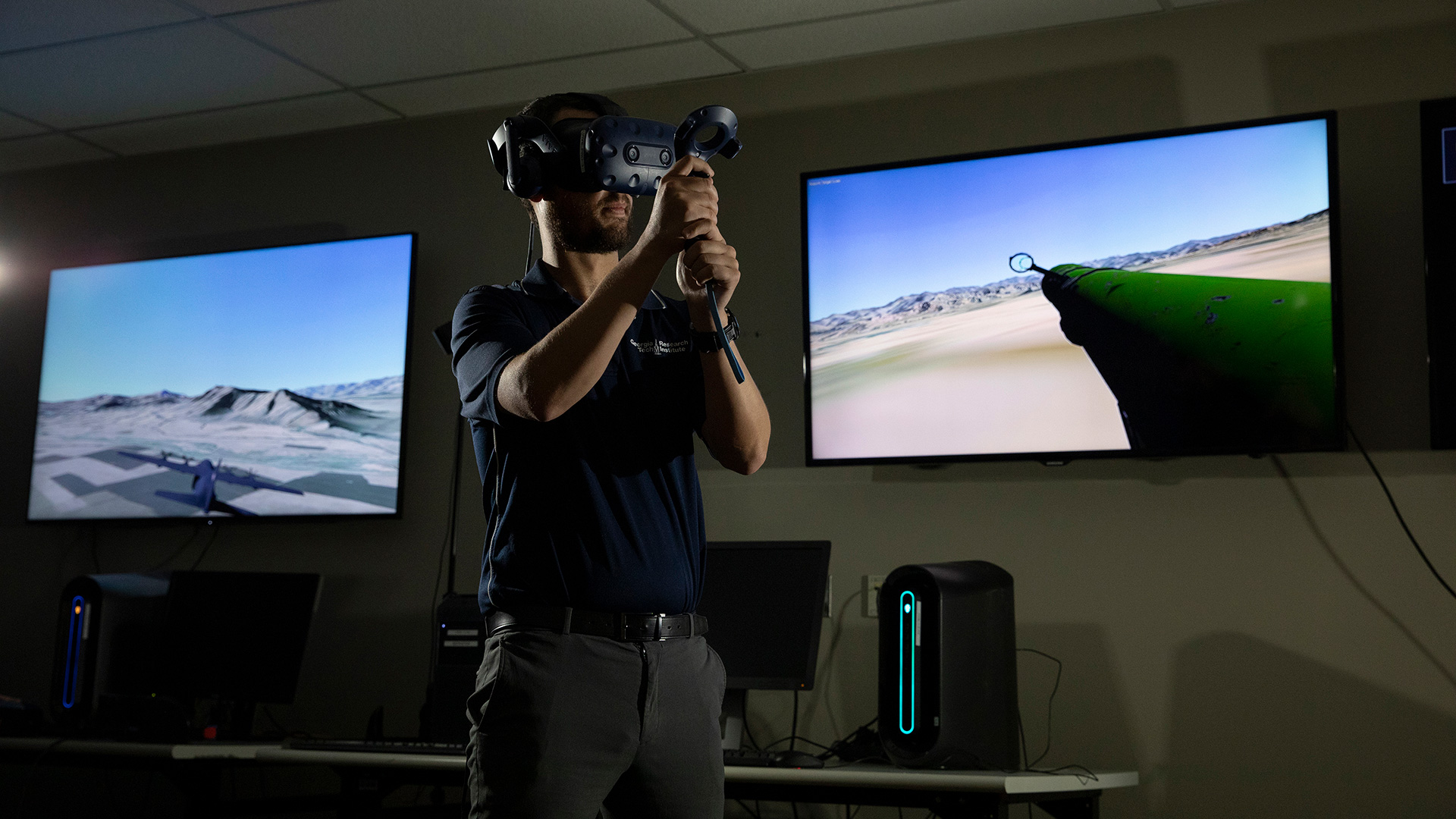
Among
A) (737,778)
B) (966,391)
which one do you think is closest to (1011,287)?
(966,391)

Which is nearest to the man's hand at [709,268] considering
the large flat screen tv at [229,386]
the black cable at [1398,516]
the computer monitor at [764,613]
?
the computer monitor at [764,613]

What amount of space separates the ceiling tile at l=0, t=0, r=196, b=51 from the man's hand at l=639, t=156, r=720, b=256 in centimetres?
246

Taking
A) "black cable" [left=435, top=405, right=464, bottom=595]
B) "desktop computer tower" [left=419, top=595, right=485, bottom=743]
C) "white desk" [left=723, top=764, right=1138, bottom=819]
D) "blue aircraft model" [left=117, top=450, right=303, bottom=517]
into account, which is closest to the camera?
"white desk" [left=723, top=764, right=1138, bottom=819]

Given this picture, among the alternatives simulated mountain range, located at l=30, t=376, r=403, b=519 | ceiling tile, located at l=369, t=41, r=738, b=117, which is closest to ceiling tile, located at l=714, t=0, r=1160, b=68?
ceiling tile, located at l=369, t=41, r=738, b=117

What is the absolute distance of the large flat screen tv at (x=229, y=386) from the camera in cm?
347

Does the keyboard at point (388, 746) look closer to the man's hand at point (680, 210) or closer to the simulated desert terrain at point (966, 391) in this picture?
the simulated desert terrain at point (966, 391)

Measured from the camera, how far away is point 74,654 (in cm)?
303

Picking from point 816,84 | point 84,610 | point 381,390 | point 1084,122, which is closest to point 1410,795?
point 1084,122

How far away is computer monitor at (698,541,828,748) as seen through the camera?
2609 millimetres

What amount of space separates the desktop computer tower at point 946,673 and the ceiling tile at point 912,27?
1462 millimetres

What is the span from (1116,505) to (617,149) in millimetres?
2003

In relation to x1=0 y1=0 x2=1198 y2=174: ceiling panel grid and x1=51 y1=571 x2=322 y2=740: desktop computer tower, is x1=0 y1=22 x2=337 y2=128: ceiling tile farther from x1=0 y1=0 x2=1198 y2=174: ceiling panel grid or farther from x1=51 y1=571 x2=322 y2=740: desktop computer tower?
x1=51 y1=571 x2=322 y2=740: desktop computer tower

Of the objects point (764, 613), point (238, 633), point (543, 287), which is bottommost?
point (238, 633)

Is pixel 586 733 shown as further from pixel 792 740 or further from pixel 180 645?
pixel 180 645
